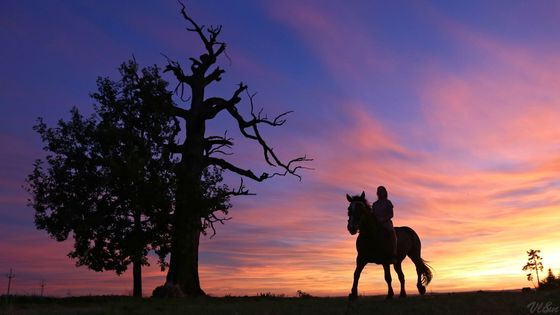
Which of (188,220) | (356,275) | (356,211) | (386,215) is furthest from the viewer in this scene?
(188,220)

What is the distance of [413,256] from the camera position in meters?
21.3

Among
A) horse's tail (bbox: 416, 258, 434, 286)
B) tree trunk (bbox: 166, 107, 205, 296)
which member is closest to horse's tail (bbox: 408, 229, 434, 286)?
horse's tail (bbox: 416, 258, 434, 286)

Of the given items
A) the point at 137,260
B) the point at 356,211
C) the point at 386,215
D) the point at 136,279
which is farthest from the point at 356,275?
the point at 136,279

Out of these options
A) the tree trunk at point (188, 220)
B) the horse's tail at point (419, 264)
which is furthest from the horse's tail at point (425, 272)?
the tree trunk at point (188, 220)

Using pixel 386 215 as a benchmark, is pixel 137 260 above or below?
below

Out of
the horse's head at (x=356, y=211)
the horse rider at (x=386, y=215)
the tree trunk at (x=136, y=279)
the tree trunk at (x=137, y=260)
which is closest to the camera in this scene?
the horse's head at (x=356, y=211)

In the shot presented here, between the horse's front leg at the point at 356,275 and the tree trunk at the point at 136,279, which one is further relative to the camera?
the tree trunk at the point at 136,279

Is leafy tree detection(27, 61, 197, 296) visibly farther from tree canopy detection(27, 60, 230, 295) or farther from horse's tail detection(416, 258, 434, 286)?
horse's tail detection(416, 258, 434, 286)

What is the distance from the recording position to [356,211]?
643 inches

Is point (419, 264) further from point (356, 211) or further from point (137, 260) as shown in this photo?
point (137, 260)

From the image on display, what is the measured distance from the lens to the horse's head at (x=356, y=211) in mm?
16078

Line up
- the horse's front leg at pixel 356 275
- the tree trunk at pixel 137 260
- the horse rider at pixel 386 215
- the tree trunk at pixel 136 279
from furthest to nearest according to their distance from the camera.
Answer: the tree trunk at pixel 136 279, the tree trunk at pixel 137 260, the horse rider at pixel 386 215, the horse's front leg at pixel 356 275

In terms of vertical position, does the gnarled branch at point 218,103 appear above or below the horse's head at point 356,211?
above

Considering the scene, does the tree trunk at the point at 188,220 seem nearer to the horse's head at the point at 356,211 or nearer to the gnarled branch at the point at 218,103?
the gnarled branch at the point at 218,103
